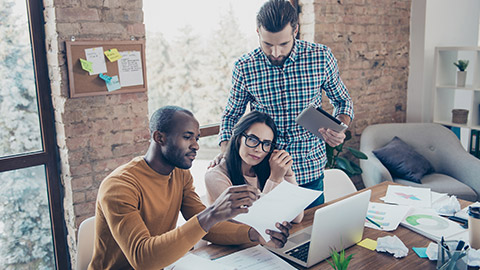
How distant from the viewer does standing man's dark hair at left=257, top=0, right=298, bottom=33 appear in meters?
1.96

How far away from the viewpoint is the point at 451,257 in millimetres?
1396

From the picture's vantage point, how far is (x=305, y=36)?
3.53 meters

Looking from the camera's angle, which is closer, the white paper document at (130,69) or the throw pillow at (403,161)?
the white paper document at (130,69)

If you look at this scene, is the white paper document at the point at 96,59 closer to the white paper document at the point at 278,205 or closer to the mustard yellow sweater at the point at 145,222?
the mustard yellow sweater at the point at 145,222

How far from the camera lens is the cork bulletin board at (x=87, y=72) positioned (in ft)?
7.52

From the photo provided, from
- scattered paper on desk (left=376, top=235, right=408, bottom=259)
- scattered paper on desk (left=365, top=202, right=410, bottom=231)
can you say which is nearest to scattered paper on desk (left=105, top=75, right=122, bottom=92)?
scattered paper on desk (left=365, top=202, right=410, bottom=231)

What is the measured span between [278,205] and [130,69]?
145 cm

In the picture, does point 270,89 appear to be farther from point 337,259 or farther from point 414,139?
point 414,139

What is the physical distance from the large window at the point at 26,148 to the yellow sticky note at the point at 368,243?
1.73m

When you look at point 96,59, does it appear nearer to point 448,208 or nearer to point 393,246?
point 393,246

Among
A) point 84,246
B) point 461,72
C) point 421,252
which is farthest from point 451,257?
point 461,72

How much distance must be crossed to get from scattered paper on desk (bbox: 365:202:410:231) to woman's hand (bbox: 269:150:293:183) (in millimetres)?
424

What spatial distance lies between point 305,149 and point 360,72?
1893 millimetres

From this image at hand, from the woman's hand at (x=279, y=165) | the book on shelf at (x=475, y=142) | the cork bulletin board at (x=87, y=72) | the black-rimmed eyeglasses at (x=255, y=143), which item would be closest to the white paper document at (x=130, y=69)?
the cork bulletin board at (x=87, y=72)
